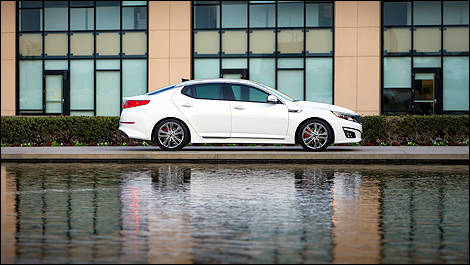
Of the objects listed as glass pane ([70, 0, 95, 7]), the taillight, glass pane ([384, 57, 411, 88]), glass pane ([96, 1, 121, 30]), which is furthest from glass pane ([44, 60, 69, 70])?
glass pane ([384, 57, 411, 88])

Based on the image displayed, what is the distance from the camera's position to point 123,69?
1140 inches

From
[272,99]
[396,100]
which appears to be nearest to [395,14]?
[396,100]

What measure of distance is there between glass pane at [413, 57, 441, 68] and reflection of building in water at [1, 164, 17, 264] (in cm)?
1761

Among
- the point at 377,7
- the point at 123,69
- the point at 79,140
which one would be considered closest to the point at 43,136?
the point at 79,140

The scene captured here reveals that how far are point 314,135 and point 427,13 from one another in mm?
11309

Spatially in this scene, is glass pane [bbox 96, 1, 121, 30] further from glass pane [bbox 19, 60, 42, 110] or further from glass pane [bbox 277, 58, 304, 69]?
glass pane [bbox 277, 58, 304, 69]

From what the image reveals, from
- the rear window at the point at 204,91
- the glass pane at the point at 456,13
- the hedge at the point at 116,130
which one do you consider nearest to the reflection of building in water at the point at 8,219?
the rear window at the point at 204,91

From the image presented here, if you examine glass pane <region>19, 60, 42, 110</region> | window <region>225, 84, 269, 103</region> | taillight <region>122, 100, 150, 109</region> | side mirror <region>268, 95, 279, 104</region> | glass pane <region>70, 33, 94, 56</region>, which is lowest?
taillight <region>122, 100, 150, 109</region>

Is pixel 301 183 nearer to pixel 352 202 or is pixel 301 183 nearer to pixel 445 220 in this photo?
pixel 352 202

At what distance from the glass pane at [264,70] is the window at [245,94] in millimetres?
8874

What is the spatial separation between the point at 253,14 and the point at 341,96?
4465mm

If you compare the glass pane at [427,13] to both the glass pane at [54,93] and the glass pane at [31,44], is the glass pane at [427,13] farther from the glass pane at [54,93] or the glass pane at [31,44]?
the glass pane at [31,44]

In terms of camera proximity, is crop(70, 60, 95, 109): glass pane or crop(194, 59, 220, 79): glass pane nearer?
crop(194, 59, 220, 79): glass pane

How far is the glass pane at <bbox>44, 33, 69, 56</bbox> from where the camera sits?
29.4 meters
